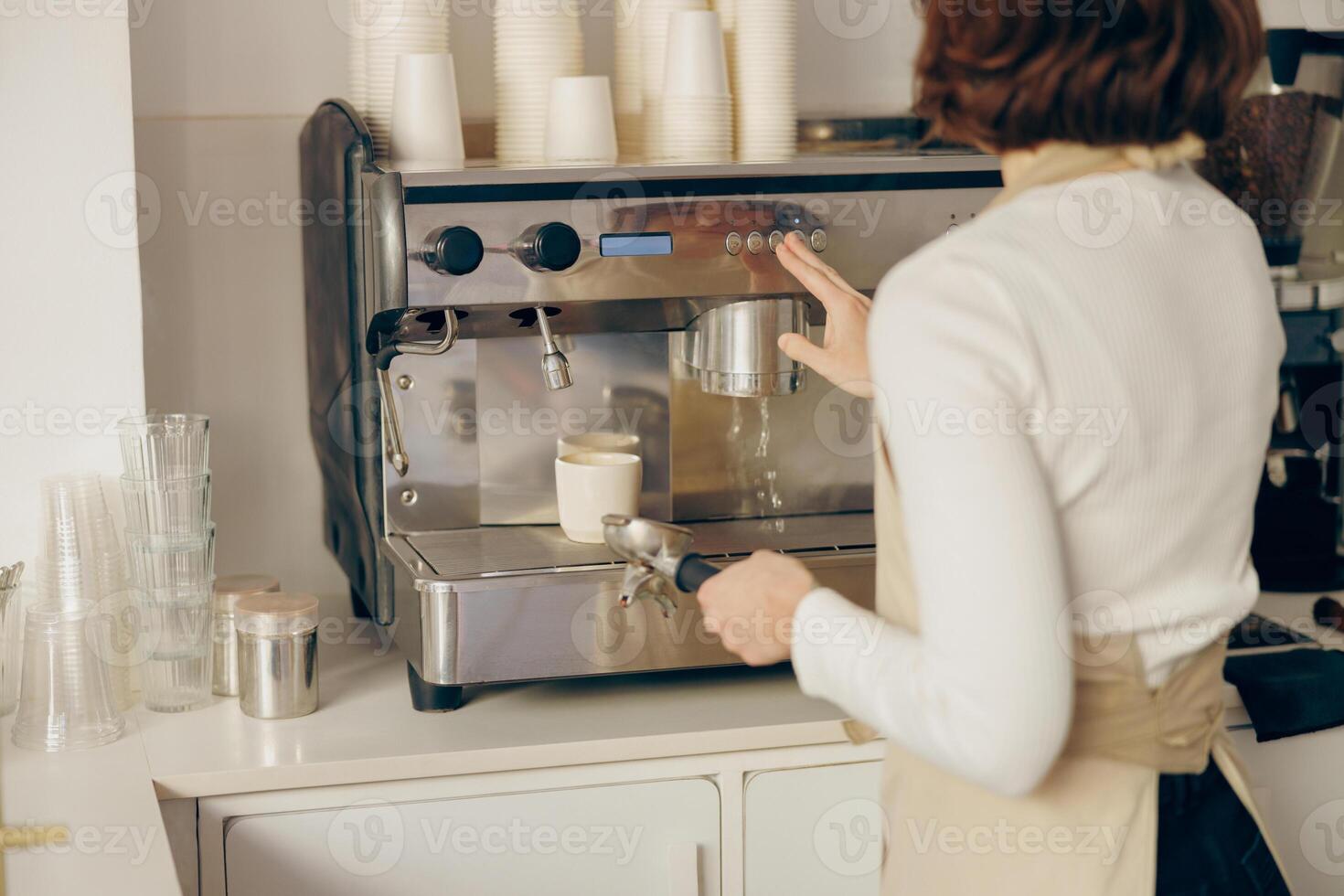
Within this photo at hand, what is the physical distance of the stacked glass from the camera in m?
1.21

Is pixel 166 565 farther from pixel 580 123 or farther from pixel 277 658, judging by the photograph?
pixel 580 123

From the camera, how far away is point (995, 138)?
2.35ft

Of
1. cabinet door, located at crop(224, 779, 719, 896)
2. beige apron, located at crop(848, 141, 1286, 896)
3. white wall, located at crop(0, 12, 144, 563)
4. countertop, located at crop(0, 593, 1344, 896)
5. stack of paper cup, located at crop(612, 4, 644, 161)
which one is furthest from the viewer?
stack of paper cup, located at crop(612, 4, 644, 161)

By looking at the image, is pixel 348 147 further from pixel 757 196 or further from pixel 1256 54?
pixel 1256 54

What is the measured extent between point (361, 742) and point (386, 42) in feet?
2.22

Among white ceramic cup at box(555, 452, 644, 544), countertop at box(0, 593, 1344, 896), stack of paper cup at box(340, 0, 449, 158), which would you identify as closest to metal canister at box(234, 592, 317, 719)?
countertop at box(0, 593, 1344, 896)

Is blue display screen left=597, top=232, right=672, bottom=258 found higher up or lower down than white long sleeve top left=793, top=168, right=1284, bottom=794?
higher up

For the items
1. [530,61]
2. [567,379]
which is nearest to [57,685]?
[567,379]

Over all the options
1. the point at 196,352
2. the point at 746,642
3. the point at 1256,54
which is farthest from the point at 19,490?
the point at 1256,54

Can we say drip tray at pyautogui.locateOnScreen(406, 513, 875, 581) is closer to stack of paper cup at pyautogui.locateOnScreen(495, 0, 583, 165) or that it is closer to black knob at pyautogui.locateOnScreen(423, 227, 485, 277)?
black knob at pyautogui.locateOnScreen(423, 227, 485, 277)

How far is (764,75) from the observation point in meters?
1.38

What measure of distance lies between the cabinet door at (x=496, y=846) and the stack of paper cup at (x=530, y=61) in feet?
2.01

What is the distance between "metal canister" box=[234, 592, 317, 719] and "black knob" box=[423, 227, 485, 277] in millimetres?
323

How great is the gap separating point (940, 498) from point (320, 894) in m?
0.71
